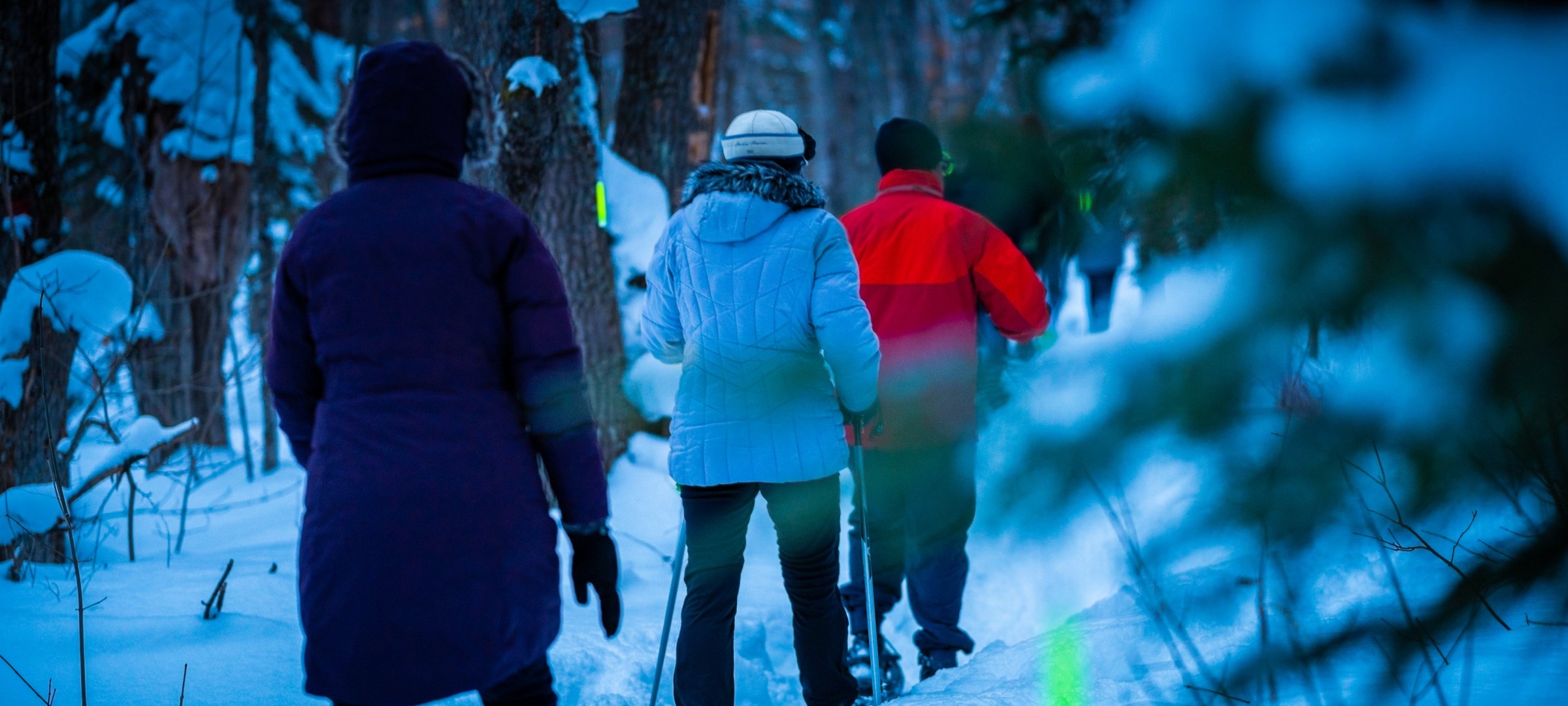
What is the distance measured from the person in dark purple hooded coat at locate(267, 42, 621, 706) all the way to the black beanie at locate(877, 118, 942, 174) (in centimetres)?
177

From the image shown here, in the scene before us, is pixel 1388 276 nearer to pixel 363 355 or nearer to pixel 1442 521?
pixel 1442 521

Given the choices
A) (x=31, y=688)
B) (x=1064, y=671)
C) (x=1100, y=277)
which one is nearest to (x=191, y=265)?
(x=31, y=688)

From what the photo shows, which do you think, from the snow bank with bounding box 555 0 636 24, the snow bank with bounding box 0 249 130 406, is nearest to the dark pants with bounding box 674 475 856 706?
the snow bank with bounding box 555 0 636 24

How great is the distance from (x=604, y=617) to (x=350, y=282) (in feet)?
2.73

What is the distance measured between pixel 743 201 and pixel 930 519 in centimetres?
148

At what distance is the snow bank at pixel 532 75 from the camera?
4.00 m

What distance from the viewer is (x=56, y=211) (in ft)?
13.9

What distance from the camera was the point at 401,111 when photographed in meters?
1.64

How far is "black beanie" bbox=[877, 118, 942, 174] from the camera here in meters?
3.14

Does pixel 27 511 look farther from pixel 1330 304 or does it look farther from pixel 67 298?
pixel 1330 304

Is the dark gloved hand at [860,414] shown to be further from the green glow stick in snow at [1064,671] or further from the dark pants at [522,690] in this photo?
the dark pants at [522,690]

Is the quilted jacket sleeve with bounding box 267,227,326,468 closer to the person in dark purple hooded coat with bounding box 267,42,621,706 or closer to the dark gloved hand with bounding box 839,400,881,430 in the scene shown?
the person in dark purple hooded coat with bounding box 267,42,621,706

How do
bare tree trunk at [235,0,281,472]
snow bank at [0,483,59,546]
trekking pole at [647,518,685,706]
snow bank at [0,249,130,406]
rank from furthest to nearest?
bare tree trunk at [235,0,281,472], snow bank at [0,249,130,406], snow bank at [0,483,59,546], trekking pole at [647,518,685,706]

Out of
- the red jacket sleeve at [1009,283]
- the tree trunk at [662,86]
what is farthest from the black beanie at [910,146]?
the tree trunk at [662,86]
